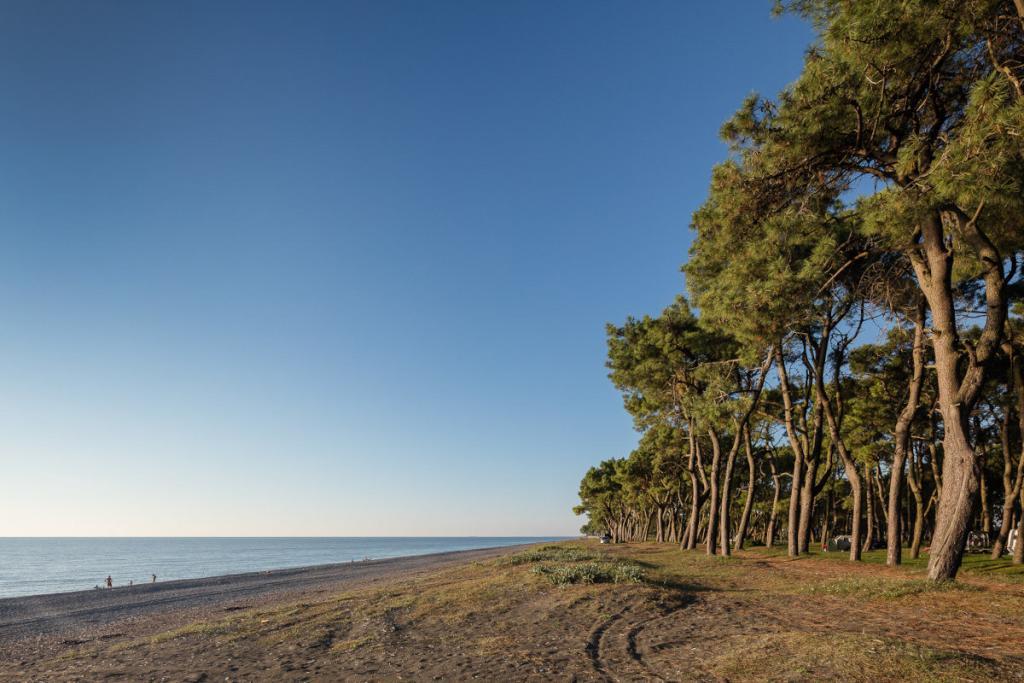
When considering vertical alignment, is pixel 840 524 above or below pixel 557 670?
below

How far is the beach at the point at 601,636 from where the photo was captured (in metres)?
7.59

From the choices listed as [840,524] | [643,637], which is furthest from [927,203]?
[840,524]

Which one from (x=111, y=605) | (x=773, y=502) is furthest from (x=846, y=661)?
(x=773, y=502)

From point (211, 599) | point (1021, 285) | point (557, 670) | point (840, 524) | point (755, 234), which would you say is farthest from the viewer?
point (840, 524)

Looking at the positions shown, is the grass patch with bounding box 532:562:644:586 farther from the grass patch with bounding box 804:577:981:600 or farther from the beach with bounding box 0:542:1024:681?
the grass patch with bounding box 804:577:981:600

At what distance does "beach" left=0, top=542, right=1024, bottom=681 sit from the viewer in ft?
24.9

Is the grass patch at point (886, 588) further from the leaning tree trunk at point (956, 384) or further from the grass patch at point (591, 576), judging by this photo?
the grass patch at point (591, 576)

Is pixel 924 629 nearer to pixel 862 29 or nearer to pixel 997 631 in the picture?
pixel 997 631

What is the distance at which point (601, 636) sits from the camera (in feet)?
33.1

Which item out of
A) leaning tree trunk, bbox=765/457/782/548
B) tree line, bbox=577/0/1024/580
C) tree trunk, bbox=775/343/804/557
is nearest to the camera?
tree line, bbox=577/0/1024/580

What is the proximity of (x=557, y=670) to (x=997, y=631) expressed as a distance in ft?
22.6

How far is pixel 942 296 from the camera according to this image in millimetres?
14234

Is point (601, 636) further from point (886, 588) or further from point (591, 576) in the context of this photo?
point (886, 588)

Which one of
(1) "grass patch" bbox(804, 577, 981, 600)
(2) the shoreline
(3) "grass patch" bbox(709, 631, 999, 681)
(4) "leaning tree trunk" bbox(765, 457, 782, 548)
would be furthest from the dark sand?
(4) "leaning tree trunk" bbox(765, 457, 782, 548)
